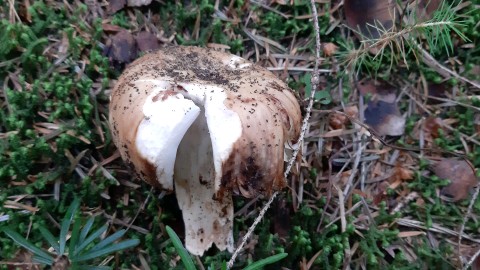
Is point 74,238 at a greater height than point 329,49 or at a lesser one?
lesser

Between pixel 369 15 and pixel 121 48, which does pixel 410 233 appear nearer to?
pixel 369 15

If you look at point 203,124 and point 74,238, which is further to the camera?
point 203,124

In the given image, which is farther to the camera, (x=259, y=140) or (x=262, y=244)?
(x=262, y=244)

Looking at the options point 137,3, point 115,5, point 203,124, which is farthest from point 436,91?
point 115,5

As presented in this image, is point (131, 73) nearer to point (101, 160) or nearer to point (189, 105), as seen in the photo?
point (189, 105)

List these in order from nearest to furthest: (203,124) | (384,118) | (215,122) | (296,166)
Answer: (215,122), (203,124), (296,166), (384,118)

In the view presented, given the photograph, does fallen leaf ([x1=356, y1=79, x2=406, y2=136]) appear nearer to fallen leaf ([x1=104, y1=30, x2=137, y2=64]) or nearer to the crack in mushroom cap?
the crack in mushroom cap

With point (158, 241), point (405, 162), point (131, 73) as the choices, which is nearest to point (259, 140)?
point (131, 73)
